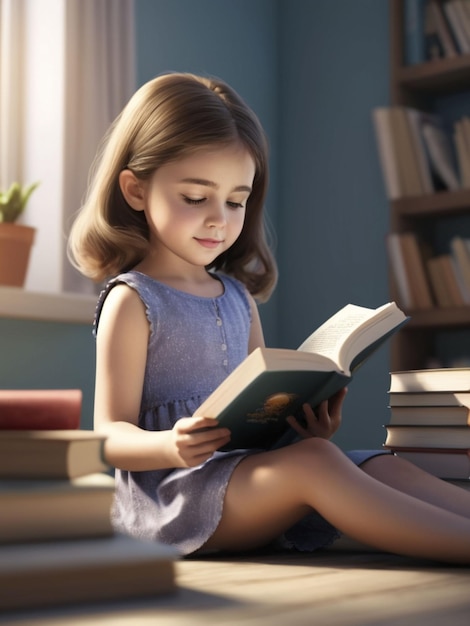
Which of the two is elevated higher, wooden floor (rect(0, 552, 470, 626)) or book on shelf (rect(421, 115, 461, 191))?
book on shelf (rect(421, 115, 461, 191))

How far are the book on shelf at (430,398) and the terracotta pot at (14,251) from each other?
4.09 ft

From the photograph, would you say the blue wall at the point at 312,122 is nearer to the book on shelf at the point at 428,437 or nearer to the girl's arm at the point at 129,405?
the book on shelf at the point at 428,437

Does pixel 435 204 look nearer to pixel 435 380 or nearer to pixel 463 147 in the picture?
pixel 463 147

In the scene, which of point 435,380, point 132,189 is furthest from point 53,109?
point 435,380

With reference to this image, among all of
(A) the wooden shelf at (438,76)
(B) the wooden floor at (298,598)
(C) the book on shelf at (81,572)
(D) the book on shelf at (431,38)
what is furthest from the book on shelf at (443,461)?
(D) the book on shelf at (431,38)

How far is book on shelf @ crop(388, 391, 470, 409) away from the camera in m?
1.53

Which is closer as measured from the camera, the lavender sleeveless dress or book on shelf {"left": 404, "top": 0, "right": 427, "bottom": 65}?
the lavender sleeveless dress

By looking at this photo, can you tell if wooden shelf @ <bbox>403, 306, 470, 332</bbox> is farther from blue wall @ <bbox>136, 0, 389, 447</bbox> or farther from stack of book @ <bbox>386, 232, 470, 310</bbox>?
blue wall @ <bbox>136, 0, 389, 447</bbox>

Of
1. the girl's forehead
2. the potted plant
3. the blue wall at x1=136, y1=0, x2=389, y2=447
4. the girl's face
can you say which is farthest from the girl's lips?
the blue wall at x1=136, y1=0, x2=389, y2=447

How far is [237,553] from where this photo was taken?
1452 mm

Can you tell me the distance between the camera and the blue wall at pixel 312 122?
3350mm

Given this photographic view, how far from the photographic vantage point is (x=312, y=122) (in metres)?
3.62

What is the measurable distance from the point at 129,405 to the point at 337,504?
364 mm

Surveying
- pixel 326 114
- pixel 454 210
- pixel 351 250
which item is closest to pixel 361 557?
pixel 454 210
